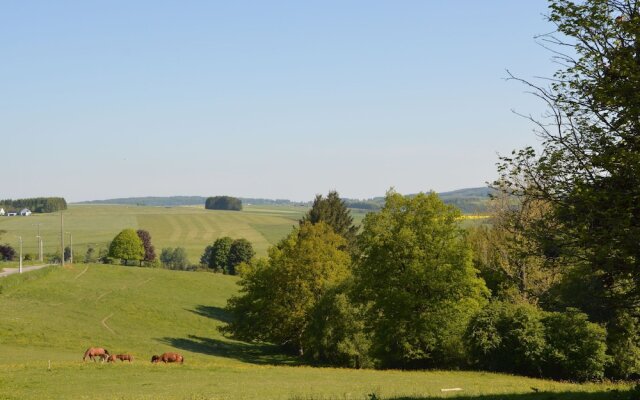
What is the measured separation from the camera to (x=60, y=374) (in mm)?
36875

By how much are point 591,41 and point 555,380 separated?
97.5 feet

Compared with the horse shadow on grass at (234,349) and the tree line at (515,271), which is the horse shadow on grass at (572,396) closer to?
the tree line at (515,271)

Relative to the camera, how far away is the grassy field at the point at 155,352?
30.1 metres

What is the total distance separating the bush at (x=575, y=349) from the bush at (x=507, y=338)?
0.81 meters

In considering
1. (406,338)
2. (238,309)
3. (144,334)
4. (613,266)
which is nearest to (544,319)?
(406,338)

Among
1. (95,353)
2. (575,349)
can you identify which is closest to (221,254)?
(95,353)

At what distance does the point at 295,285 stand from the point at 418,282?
69.3 feet

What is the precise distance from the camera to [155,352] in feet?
200

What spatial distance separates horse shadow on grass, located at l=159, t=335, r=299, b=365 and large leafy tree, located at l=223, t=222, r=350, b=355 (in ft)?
5.79

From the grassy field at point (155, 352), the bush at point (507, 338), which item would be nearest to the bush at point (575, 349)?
the bush at point (507, 338)

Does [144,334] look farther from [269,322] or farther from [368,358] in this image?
[368,358]

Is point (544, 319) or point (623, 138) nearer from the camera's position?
point (623, 138)

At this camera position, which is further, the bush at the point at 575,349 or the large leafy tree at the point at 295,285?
the large leafy tree at the point at 295,285

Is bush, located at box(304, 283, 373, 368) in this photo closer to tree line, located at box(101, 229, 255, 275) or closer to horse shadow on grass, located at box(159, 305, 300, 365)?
horse shadow on grass, located at box(159, 305, 300, 365)
